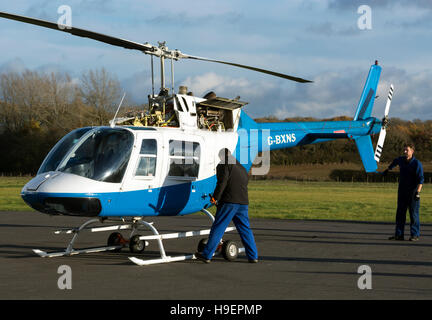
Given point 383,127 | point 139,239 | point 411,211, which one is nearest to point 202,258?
point 139,239

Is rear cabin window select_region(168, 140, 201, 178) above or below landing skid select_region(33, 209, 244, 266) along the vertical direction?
above

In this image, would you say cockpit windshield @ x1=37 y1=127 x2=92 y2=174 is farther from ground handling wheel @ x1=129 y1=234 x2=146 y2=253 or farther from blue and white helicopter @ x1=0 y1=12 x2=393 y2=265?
ground handling wheel @ x1=129 y1=234 x2=146 y2=253

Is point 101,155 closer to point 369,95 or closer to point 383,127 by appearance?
point 383,127

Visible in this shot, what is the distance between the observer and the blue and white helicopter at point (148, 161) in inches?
387

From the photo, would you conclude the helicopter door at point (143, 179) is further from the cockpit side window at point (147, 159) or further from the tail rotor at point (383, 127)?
the tail rotor at point (383, 127)

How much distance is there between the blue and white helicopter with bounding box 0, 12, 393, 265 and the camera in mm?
9820

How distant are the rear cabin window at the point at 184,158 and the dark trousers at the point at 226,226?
4.37ft

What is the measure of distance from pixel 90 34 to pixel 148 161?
253 centimetres

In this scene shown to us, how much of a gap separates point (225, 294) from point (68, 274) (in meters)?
2.86

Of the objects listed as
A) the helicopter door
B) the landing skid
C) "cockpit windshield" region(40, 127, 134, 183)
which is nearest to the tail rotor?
the landing skid

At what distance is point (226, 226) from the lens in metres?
10.3

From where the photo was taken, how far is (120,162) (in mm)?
10219
